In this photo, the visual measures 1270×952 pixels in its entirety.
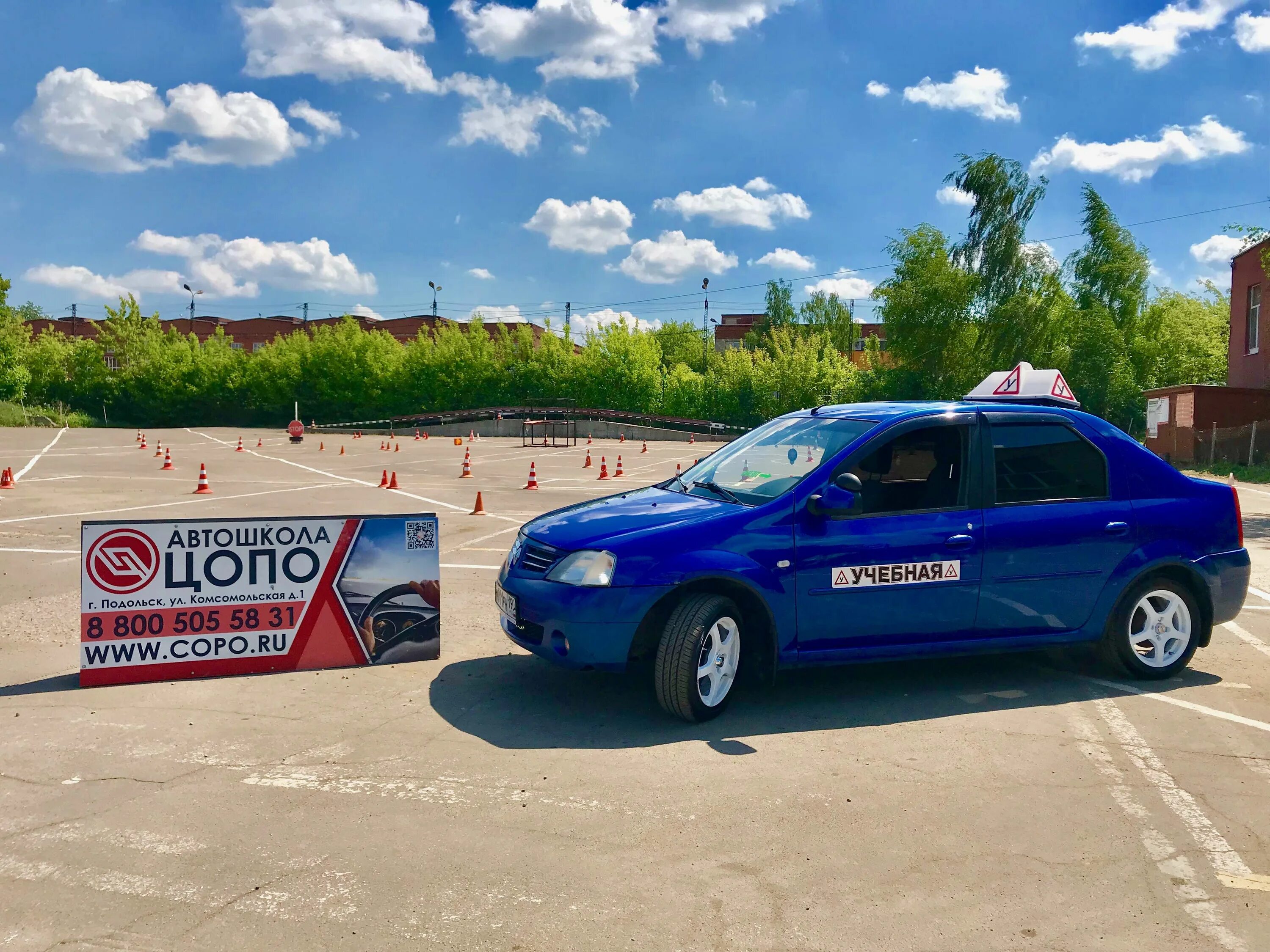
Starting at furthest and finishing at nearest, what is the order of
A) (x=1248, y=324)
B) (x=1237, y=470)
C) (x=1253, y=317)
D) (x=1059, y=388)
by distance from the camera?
(x=1248, y=324) → (x=1253, y=317) → (x=1237, y=470) → (x=1059, y=388)

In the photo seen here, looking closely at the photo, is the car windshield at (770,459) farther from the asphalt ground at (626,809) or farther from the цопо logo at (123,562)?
the цопо logo at (123,562)

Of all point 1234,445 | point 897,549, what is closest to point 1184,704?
point 897,549

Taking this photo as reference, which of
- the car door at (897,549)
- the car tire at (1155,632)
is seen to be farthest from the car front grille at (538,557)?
the car tire at (1155,632)

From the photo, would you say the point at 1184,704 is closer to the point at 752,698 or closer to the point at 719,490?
the point at 752,698

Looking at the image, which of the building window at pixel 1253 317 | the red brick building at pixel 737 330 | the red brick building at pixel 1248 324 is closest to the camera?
the red brick building at pixel 1248 324

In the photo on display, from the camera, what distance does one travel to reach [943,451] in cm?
575

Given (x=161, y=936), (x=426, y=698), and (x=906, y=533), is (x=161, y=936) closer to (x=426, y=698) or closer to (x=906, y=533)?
(x=426, y=698)

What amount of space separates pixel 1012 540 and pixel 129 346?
76348 millimetres

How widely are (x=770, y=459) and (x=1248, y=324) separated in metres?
36.1

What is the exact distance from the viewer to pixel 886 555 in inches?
212

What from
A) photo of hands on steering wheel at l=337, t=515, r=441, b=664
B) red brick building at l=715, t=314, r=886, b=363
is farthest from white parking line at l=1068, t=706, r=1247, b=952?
red brick building at l=715, t=314, r=886, b=363

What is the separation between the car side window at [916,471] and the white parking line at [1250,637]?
2.66 metres

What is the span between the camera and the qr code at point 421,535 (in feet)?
21.1

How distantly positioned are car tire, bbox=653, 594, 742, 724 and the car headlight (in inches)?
16.2
